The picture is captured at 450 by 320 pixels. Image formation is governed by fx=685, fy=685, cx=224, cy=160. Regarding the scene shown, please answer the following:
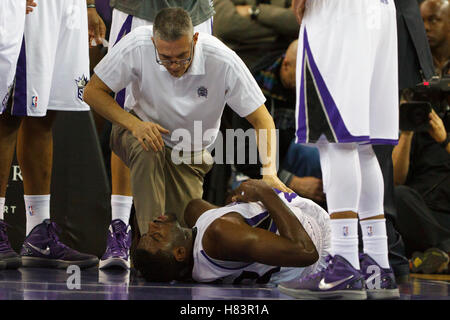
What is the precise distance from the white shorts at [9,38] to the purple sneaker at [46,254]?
0.66m

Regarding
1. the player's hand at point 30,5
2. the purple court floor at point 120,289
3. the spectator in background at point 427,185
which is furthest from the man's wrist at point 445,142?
the player's hand at point 30,5

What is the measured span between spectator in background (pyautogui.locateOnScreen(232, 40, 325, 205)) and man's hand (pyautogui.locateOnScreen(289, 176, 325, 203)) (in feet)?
0.15

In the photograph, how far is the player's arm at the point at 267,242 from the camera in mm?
2568

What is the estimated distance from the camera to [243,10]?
4.39 metres

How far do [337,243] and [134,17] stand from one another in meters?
1.69

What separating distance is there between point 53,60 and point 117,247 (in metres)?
0.91

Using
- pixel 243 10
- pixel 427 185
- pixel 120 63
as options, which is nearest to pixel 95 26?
pixel 120 63

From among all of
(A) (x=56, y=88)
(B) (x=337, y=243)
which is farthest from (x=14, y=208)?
(B) (x=337, y=243)

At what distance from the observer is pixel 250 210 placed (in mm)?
2812

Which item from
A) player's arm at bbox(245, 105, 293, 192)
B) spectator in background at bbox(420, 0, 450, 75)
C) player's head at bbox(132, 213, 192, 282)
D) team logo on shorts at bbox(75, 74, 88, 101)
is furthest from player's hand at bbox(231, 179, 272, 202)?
spectator in background at bbox(420, 0, 450, 75)

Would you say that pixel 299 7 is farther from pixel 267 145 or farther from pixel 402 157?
pixel 402 157

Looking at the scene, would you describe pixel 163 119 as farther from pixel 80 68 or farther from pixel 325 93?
pixel 325 93

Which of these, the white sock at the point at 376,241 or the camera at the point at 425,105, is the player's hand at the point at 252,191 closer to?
the white sock at the point at 376,241

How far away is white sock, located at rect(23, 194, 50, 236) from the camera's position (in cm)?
322
